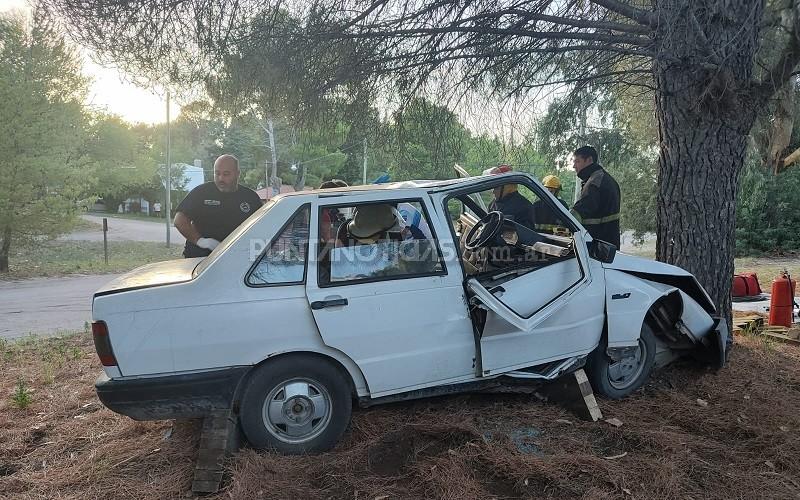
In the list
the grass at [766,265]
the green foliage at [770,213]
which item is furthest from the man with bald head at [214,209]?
the green foliage at [770,213]

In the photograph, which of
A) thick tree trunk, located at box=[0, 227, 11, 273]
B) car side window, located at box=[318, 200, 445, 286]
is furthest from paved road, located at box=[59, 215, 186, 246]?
car side window, located at box=[318, 200, 445, 286]

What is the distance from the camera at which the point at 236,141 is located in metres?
44.9

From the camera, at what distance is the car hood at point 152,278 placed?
332 centimetres

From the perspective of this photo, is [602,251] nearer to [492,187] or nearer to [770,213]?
[492,187]

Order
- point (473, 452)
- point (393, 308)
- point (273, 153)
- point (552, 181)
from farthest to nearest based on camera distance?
point (273, 153) < point (552, 181) < point (393, 308) < point (473, 452)

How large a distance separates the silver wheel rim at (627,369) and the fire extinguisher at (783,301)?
3129 millimetres

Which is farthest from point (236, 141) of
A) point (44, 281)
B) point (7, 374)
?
point (7, 374)

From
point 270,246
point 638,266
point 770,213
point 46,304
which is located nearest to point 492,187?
point 638,266

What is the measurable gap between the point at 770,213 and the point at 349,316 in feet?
67.6

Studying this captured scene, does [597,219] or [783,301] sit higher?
[597,219]

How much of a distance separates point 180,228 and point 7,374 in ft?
7.32

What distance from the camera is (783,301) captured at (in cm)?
638

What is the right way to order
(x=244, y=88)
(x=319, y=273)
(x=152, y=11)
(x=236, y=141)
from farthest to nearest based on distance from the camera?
(x=236, y=141), (x=244, y=88), (x=152, y=11), (x=319, y=273)

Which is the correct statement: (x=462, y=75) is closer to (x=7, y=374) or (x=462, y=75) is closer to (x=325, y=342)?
(x=325, y=342)
